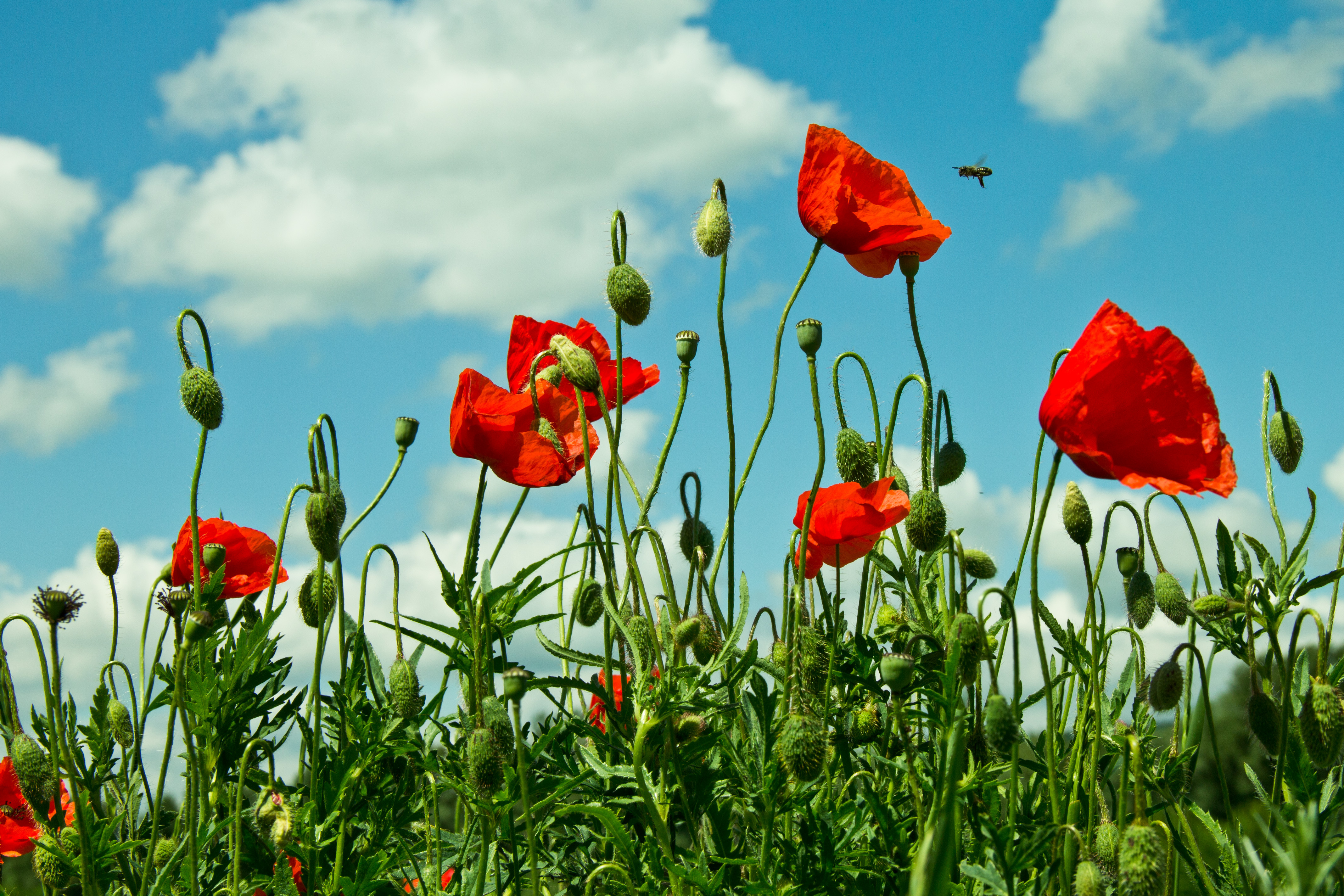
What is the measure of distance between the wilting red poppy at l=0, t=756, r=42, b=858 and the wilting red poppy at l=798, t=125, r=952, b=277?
7.73 ft

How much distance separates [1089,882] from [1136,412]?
0.82m

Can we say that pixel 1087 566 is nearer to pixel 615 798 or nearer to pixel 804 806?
pixel 804 806

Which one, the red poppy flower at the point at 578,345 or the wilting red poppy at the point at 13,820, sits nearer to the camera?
the red poppy flower at the point at 578,345

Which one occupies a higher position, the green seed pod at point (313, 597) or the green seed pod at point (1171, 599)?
the green seed pod at point (313, 597)

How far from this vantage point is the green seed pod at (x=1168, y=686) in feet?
7.51

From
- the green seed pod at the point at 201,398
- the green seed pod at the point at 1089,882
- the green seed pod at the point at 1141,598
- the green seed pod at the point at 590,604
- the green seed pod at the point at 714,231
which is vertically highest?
the green seed pod at the point at 714,231

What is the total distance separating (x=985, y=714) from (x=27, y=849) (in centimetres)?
247

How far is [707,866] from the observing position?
182 cm

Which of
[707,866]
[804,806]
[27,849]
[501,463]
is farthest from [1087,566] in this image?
[27,849]

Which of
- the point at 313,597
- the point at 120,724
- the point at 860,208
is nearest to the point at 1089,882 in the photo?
the point at 860,208

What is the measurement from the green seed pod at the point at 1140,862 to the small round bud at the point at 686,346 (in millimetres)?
1327

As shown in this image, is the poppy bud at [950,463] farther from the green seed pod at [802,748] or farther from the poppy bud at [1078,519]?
the green seed pod at [802,748]

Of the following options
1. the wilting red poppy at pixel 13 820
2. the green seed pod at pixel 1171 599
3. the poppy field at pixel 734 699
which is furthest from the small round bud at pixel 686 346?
the wilting red poppy at pixel 13 820

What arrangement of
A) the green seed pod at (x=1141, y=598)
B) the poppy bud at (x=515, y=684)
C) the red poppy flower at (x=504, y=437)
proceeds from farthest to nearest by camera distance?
the green seed pod at (x=1141, y=598) → the red poppy flower at (x=504, y=437) → the poppy bud at (x=515, y=684)
